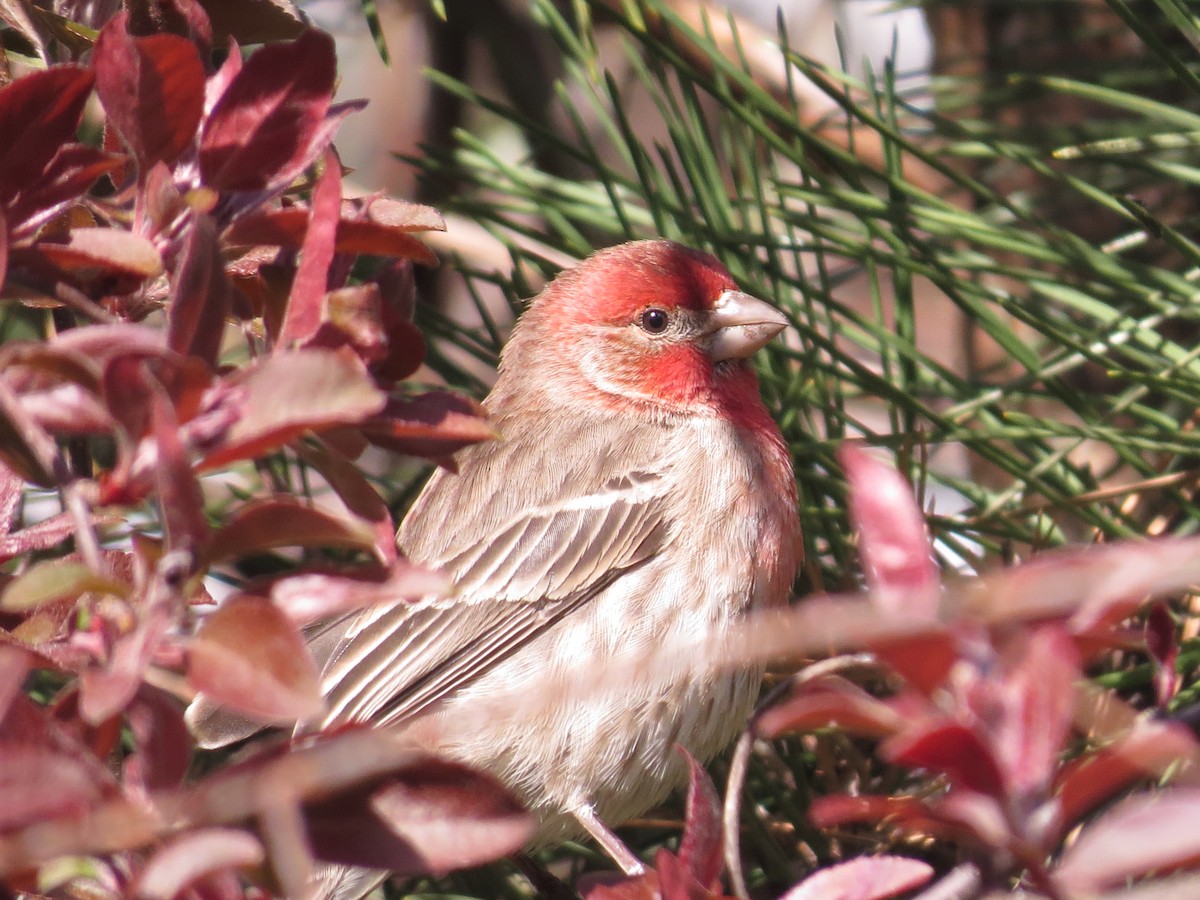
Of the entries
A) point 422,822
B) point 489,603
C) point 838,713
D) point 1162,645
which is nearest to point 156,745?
point 422,822

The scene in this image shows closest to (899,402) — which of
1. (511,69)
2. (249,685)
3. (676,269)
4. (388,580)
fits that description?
(676,269)

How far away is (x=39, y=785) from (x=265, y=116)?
75 centimetres

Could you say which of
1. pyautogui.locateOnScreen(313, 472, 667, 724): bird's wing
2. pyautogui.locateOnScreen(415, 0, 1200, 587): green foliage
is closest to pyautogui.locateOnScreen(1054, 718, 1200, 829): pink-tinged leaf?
pyautogui.locateOnScreen(415, 0, 1200, 587): green foliage

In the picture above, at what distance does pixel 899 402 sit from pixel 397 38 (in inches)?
177

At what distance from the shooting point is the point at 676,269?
3598 mm

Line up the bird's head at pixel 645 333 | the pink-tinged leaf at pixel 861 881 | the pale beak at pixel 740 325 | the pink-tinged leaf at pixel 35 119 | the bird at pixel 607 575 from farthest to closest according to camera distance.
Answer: the bird's head at pixel 645 333, the pale beak at pixel 740 325, the bird at pixel 607 575, the pink-tinged leaf at pixel 35 119, the pink-tinged leaf at pixel 861 881

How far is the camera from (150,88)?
1495mm

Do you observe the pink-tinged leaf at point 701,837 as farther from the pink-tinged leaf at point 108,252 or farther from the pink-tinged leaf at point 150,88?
the pink-tinged leaf at point 150,88

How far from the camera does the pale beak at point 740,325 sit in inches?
131

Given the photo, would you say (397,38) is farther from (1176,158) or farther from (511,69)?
(1176,158)

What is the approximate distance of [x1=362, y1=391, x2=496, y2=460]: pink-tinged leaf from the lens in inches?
57.0

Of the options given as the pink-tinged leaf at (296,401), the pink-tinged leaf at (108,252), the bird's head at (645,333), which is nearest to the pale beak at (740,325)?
the bird's head at (645,333)

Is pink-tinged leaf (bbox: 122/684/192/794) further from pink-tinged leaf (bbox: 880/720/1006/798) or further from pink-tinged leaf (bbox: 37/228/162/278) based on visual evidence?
pink-tinged leaf (bbox: 880/720/1006/798)

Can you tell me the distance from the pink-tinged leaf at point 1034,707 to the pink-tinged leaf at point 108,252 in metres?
0.87
